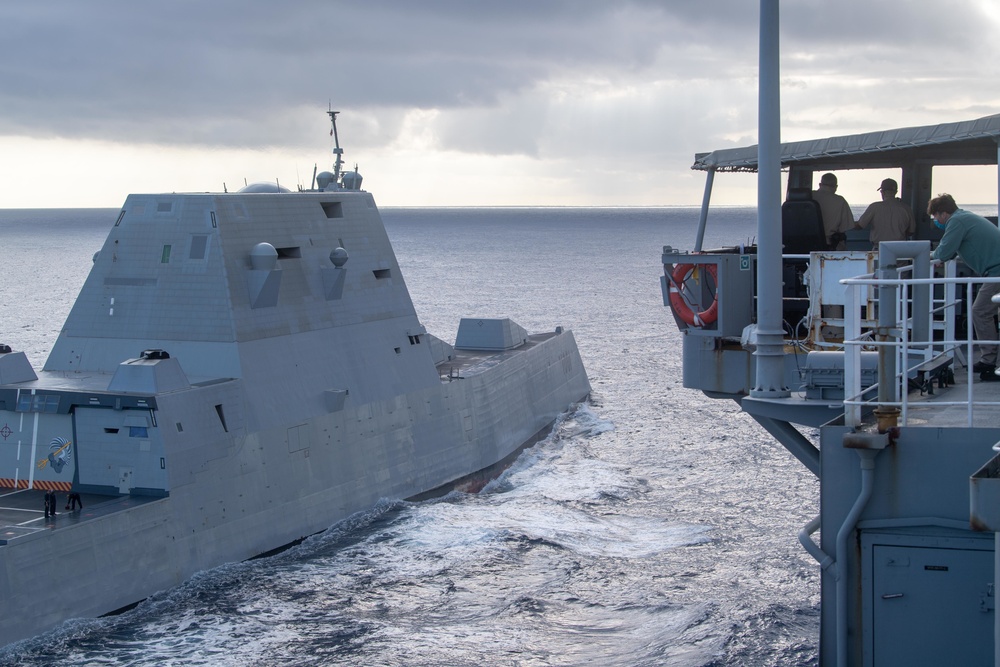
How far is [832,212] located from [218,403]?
792 cm

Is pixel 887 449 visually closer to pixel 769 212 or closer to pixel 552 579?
pixel 769 212

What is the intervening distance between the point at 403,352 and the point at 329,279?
2.08 meters

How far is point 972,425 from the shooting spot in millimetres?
6582

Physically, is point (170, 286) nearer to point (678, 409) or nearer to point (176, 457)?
point (176, 457)

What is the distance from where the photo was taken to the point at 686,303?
10.7 metres

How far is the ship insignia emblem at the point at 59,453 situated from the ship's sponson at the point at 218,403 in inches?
1.1

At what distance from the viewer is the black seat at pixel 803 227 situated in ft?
39.4

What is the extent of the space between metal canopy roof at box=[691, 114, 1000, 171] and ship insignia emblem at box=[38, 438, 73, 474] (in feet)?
27.5

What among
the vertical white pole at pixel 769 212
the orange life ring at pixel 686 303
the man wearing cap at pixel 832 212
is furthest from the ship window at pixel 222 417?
the vertical white pole at pixel 769 212

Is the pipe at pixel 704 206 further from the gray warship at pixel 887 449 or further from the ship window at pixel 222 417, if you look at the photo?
the ship window at pixel 222 417

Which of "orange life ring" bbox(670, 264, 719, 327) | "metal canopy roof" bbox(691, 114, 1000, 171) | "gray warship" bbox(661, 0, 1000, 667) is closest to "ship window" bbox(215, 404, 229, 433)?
"orange life ring" bbox(670, 264, 719, 327)

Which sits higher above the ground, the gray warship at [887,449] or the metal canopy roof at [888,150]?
the metal canopy roof at [888,150]

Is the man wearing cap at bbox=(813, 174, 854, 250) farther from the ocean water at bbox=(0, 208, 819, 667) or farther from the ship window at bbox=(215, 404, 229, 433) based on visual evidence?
the ship window at bbox=(215, 404, 229, 433)

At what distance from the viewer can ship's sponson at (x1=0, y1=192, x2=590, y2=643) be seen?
12.5 metres
